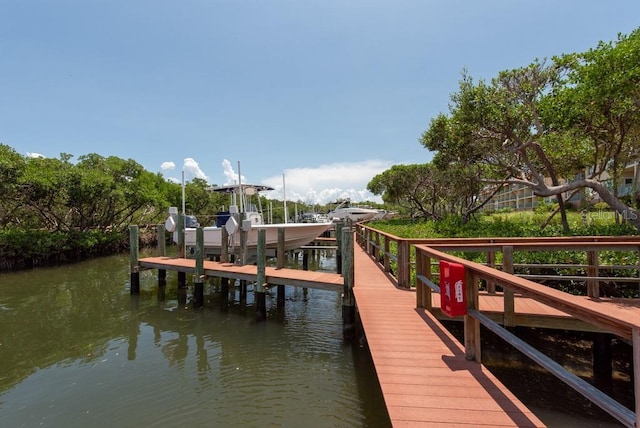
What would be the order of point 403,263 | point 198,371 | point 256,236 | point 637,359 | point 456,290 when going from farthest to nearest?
point 256,236, point 403,263, point 198,371, point 456,290, point 637,359

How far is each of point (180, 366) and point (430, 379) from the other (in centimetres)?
460

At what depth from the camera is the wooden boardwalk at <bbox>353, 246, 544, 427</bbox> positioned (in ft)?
8.12

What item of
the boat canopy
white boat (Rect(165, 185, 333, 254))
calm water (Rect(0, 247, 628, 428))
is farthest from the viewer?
the boat canopy

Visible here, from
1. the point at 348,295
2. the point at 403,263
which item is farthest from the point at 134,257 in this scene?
the point at 403,263

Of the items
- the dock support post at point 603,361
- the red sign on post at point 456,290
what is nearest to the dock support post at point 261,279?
the red sign on post at point 456,290

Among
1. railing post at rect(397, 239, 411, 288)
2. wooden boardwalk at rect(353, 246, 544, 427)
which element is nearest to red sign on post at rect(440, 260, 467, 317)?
wooden boardwalk at rect(353, 246, 544, 427)

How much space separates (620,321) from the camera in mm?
1570

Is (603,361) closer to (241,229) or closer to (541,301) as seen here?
(541,301)

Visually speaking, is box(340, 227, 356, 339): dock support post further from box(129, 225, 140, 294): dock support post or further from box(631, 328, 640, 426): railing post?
box(129, 225, 140, 294): dock support post

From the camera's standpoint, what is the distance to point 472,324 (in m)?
3.35

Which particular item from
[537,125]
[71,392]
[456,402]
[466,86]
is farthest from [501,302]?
[466,86]

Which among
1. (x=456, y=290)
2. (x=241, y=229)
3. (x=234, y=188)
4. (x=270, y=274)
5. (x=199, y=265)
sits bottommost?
(x=270, y=274)

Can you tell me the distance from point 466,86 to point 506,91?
1.36m

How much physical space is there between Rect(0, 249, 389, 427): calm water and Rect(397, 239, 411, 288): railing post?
147 cm
